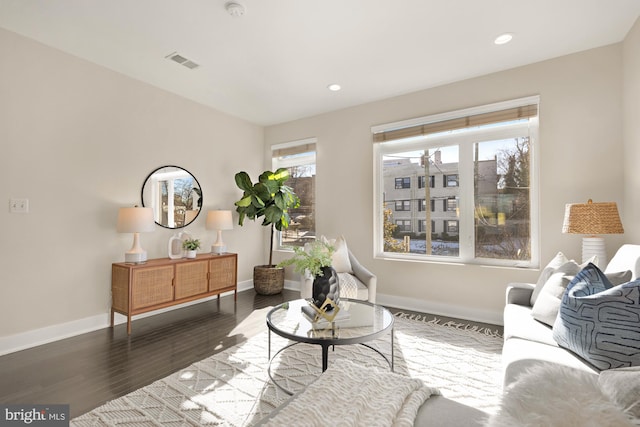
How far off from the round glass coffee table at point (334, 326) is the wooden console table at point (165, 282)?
164cm

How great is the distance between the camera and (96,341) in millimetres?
2898

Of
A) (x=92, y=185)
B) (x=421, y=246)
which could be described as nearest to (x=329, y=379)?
(x=421, y=246)

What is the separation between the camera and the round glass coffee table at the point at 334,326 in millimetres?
1865

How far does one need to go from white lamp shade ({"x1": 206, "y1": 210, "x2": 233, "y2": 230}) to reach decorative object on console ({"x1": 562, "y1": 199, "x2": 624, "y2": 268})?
376 cm

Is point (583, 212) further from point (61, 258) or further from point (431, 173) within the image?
point (61, 258)

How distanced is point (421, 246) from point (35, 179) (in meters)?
4.13

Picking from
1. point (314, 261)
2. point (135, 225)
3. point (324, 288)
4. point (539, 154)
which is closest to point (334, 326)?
point (324, 288)

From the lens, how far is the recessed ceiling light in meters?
2.73

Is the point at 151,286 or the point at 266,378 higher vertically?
the point at 151,286

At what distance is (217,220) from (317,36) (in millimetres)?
2625

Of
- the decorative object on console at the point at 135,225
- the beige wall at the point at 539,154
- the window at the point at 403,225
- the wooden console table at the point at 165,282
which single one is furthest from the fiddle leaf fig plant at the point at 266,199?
the window at the point at 403,225

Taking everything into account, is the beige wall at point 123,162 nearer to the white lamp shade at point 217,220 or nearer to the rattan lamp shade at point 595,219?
the rattan lamp shade at point 595,219

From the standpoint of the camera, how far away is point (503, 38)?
9.12 feet

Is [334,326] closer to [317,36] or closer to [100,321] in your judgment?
[317,36]
